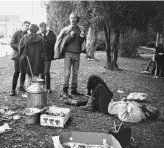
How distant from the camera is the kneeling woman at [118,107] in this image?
5.64m

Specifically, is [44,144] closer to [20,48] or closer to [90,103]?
[90,103]

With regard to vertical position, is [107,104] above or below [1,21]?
below

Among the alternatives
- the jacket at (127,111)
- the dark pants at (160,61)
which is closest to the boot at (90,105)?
the jacket at (127,111)

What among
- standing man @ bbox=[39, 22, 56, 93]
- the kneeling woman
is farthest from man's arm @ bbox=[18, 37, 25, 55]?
the kneeling woman

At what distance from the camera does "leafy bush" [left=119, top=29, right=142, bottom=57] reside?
2120 centimetres

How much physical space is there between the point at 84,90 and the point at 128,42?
44.3 ft

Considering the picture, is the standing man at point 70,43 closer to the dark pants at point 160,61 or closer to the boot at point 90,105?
the boot at point 90,105

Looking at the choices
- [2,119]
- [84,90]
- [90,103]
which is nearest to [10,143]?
[2,119]

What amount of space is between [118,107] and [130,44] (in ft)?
52.9

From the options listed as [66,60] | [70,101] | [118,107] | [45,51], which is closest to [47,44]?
[45,51]

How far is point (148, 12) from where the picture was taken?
39.4 ft

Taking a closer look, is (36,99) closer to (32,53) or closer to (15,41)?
(32,53)

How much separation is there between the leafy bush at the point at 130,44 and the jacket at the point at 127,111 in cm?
1507

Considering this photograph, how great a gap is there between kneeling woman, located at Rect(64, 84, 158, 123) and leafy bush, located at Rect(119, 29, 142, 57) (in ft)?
48.7
